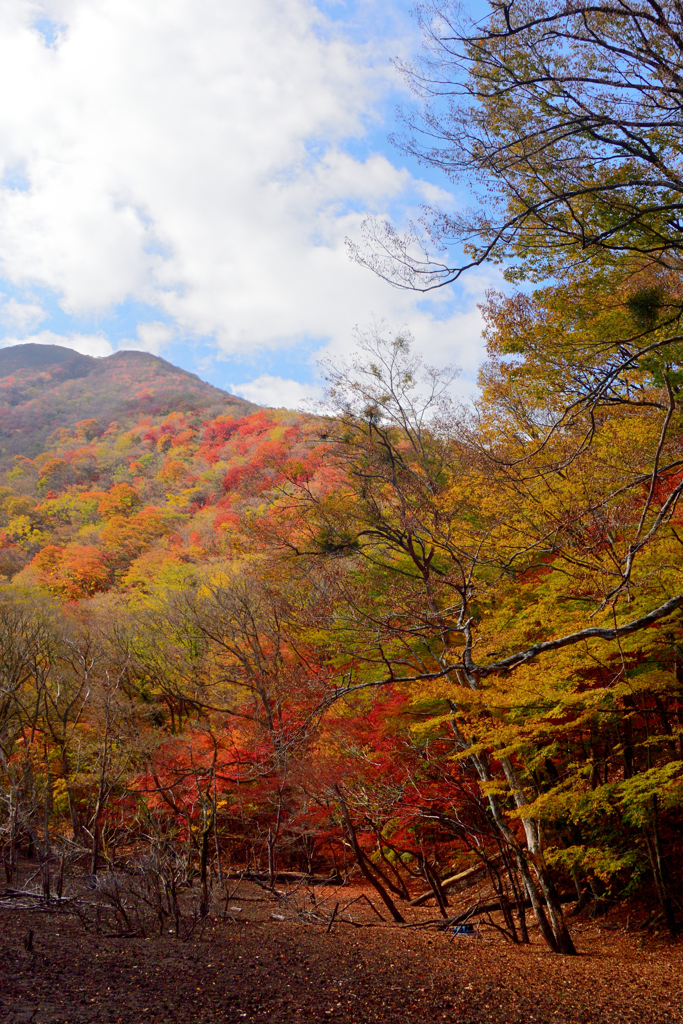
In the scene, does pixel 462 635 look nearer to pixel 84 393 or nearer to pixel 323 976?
pixel 323 976

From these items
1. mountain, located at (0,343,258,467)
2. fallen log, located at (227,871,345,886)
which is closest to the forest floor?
fallen log, located at (227,871,345,886)

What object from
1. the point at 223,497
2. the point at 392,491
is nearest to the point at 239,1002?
the point at 392,491

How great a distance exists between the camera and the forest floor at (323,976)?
559cm

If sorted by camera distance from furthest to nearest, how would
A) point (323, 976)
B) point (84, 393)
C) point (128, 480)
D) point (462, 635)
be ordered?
1. point (84, 393)
2. point (128, 480)
3. point (462, 635)
4. point (323, 976)

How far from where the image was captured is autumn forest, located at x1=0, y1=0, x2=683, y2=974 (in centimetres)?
520

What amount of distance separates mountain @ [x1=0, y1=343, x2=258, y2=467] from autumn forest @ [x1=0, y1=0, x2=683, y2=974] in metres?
42.1

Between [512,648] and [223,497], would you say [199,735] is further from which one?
[223,497]

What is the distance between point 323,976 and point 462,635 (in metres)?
5.75

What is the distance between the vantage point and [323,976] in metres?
6.83

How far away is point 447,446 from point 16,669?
12729 mm

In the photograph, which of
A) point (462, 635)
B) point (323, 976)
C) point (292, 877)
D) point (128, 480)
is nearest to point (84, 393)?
point (128, 480)

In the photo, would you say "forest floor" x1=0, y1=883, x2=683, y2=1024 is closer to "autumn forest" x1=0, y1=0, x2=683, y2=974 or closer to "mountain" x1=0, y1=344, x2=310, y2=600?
"autumn forest" x1=0, y1=0, x2=683, y2=974

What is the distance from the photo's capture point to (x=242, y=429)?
48438 mm

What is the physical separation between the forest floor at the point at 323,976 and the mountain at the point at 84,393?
51150 mm
